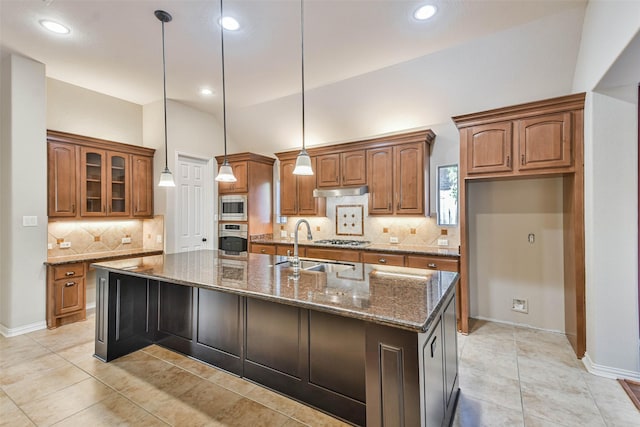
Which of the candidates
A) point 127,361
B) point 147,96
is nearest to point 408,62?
point 147,96

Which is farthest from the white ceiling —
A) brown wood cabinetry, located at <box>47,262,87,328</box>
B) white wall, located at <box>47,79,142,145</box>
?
brown wood cabinetry, located at <box>47,262,87,328</box>

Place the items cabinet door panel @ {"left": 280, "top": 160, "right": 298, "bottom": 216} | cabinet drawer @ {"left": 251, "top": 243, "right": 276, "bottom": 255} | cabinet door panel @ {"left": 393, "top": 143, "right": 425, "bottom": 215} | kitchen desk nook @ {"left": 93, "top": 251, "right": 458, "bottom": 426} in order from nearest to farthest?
1. kitchen desk nook @ {"left": 93, "top": 251, "right": 458, "bottom": 426}
2. cabinet door panel @ {"left": 393, "top": 143, "right": 425, "bottom": 215}
3. cabinet drawer @ {"left": 251, "top": 243, "right": 276, "bottom": 255}
4. cabinet door panel @ {"left": 280, "top": 160, "right": 298, "bottom": 216}

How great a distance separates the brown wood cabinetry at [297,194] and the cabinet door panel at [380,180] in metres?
0.97

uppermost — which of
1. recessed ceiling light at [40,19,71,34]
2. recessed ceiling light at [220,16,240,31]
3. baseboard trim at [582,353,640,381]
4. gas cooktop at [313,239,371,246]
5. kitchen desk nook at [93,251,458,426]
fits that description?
recessed ceiling light at [40,19,71,34]

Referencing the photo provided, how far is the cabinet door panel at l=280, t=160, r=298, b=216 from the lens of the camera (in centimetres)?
511

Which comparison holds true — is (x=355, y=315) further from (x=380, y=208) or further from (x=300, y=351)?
(x=380, y=208)

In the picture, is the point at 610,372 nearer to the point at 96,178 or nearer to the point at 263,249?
the point at 263,249

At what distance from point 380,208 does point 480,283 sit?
1.62 m

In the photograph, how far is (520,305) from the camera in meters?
3.64

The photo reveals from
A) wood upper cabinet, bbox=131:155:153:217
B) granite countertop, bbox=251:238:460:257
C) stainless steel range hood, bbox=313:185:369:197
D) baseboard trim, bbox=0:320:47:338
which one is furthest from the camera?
wood upper cabinet, bbox=131:155:153:217

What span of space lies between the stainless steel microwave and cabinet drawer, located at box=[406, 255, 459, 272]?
2.93m

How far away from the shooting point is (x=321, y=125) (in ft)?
16.0

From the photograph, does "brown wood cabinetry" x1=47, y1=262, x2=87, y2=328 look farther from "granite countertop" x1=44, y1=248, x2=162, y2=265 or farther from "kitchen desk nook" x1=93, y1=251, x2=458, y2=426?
"kitchen desk nook" x1=93, y1=251, x2=458, y2=426

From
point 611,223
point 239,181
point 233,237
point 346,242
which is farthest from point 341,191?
point 611,223
